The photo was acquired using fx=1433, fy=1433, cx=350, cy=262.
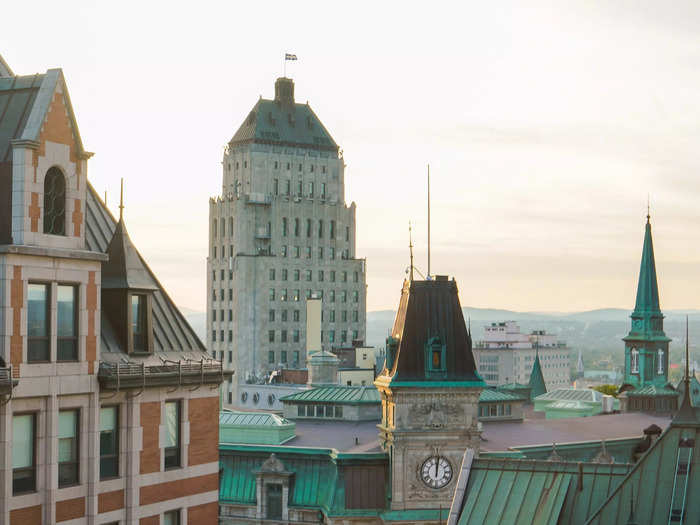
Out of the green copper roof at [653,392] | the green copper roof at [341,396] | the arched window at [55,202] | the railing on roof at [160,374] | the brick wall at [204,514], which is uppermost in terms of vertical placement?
the arched window at [55,202]

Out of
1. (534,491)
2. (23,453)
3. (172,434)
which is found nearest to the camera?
(23,453)

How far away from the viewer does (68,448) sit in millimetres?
38656

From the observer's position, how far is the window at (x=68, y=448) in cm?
3828

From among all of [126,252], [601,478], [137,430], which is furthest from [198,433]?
[601,478]

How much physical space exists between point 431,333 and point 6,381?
60.2 metres

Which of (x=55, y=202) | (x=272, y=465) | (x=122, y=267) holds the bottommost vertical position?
(x=272, y=465)

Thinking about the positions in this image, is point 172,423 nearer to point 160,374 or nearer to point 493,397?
point 160,374

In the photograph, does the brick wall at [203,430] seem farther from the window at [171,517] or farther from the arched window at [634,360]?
the arched window at [634,360]

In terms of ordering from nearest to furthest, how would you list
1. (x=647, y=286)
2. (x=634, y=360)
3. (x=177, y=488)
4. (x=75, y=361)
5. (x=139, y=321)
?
(x=75, y=361), (x=139, y=321), (x=177, y=488), (x=634, y=360), (x=647, y=286)

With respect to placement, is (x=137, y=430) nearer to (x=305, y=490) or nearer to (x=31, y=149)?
(x=31, y=149)

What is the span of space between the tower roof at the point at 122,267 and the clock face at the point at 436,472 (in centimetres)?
5176

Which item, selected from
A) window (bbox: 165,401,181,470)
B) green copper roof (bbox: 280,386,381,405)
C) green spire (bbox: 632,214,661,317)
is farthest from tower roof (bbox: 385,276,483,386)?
green spire (bbox: 632,214,661,317)

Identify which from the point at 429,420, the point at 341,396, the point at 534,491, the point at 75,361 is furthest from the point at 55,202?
the point at 341,396

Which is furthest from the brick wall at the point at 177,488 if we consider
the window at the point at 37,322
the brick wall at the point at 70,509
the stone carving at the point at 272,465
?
the stone carving at the point at 272,465
